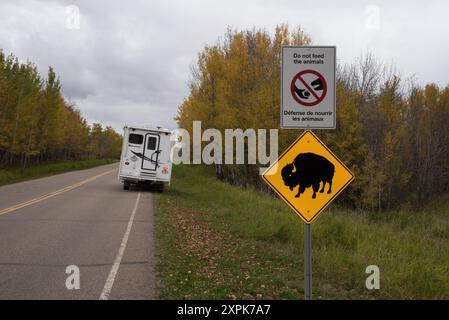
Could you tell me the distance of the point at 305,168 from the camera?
18.6 ft

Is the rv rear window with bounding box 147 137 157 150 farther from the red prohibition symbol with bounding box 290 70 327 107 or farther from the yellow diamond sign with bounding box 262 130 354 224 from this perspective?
the red prohibition symbol with bounding box 290 70 327 107

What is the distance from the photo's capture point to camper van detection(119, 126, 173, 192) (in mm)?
22375

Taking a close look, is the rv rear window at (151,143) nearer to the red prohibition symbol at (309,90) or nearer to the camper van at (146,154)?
the camper van at (146,154)

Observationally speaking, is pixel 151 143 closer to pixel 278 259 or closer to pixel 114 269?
pixel 278 259

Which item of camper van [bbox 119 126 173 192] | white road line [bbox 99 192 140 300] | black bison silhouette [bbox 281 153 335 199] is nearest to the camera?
black bison silhouette [bbox 281 153 335 199]

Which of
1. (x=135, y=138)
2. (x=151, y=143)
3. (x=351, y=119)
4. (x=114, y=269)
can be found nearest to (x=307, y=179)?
(x=114, y=269)

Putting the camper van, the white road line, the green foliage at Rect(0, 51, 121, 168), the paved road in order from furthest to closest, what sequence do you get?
the green foliage at Rect(0, 51, 121, 168) < the camper van < the paved road < the white road line

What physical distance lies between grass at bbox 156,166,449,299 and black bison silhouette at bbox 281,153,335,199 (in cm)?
169

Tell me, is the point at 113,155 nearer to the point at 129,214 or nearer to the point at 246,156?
the point at 246,156

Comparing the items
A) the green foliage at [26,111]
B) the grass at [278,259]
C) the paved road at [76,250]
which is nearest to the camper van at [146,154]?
the paved road at [76,250]

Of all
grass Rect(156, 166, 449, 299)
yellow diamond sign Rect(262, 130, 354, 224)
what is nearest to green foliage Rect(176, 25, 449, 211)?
grass Rect(156, 166, 449, 299)

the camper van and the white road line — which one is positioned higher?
the camper van

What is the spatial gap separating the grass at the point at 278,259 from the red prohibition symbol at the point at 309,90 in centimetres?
276

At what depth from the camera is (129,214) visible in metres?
14.9
